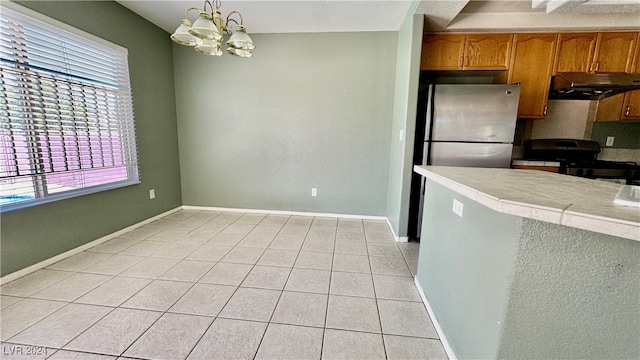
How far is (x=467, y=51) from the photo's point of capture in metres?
2.61

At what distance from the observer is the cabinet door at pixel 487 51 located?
8.49 feet

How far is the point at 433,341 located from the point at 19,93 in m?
3.32

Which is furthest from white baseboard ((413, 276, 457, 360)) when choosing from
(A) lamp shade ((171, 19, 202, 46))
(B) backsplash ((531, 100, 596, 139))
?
(B) backsplash ((531, 100, 596, 139))

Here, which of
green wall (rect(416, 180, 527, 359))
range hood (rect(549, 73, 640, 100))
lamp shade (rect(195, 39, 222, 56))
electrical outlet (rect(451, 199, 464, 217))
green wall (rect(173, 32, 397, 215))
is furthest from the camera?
green wall (rect(173, 32, 397, 215))

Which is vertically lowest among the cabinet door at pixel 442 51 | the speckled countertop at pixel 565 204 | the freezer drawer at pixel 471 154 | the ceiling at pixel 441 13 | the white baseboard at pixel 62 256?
the white baseboard at pixel 62 256

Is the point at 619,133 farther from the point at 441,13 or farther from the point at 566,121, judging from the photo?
the point at 441,13

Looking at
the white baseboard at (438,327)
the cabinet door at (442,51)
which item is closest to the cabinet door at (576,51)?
the cabinet door at (442,51)

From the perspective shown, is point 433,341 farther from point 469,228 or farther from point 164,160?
point 164,160

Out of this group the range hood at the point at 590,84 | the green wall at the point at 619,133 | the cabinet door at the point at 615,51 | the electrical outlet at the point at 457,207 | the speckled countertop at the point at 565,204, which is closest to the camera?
the speckled countertop at the point at 565,204

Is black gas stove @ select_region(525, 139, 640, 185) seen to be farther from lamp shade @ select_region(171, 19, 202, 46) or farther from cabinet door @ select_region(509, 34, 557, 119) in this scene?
lamp shade @ select_region(171, 19, 202, 46)

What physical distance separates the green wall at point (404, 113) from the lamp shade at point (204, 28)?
1.79 m

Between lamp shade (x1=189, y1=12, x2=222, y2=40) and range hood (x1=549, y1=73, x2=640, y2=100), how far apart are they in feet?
10.7

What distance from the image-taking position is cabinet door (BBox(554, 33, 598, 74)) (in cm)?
253

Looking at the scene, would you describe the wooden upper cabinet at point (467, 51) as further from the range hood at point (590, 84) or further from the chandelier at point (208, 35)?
the chandelier at point (208, 35)
